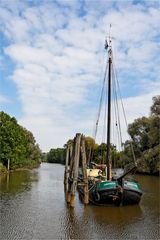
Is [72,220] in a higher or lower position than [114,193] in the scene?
lower

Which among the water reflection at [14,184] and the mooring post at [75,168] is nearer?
the mooring post at [75,168]

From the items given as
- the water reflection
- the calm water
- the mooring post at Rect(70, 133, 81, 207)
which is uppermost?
the mooring post at Rect(70, 133, 81, 207)

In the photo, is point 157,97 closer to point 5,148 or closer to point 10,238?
point 5,148

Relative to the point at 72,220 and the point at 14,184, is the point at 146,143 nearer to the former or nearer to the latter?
the point at 14,184

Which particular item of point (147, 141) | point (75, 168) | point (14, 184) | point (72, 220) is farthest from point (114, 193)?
point (147, 141)

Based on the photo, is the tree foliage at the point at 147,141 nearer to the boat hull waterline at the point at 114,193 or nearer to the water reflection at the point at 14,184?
the water reflection at the point at 14,184

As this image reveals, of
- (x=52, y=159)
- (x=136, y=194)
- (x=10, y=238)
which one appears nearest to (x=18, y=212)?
(x=10, y=238)

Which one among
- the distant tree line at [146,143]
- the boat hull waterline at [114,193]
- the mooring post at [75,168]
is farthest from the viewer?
the distant tree line at [146,143]

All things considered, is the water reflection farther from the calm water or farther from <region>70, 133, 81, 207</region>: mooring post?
<region>70, 133, 81, 207</region>: mooring post

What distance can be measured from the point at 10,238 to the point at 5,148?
38.0 m

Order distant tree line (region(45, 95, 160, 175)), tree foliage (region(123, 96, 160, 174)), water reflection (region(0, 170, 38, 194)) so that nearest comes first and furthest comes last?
water reflection (region(0, 170, 38, 194))
distant tree line (region(45, 95, 160, 175))
tree foliage (region(123, 96, 160, 174))

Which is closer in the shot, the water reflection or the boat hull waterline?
the boat hull waterline

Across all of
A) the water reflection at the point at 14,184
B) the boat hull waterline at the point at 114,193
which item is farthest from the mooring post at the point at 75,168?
the water reflection at the point at 14,184

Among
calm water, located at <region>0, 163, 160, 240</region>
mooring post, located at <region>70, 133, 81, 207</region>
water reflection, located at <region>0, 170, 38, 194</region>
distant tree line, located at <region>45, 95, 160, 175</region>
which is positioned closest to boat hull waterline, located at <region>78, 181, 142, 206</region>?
calm water, located at <region>0, 163, 160, 240</region>
